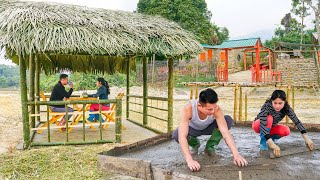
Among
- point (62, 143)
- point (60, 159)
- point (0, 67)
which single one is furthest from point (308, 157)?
point (0, 67)

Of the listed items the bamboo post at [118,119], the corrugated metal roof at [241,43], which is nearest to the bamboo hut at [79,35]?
the bamboo post at [118,119]

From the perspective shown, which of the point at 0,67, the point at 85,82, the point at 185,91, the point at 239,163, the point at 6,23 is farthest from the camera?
the point at 0,67

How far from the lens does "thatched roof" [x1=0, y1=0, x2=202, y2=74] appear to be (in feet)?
21.8

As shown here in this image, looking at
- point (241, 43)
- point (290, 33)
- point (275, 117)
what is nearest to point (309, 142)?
point (275, 117)

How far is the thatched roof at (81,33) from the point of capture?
21.8ft

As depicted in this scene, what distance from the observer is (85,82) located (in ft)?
76.0

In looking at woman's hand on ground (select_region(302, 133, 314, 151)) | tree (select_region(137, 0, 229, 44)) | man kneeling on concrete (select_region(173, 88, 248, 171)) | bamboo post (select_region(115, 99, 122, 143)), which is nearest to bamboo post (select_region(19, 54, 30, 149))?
bamboo post (select_region(115, 99, 122, 143))

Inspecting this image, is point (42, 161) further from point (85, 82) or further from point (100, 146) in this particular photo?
point (85, 82)

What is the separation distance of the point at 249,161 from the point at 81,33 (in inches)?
166

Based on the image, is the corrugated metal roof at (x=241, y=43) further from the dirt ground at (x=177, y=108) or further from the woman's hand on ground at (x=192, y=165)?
the woman's hand on ground at (x=192, y=165)

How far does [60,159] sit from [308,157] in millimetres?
3808

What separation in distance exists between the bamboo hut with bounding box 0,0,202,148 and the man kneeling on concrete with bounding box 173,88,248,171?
2945 millimetres

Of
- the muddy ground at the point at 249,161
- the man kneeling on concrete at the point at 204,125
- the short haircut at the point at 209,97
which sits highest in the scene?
the short haircut at the point at 209,97

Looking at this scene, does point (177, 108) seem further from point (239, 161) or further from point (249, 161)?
point (239, 161)
